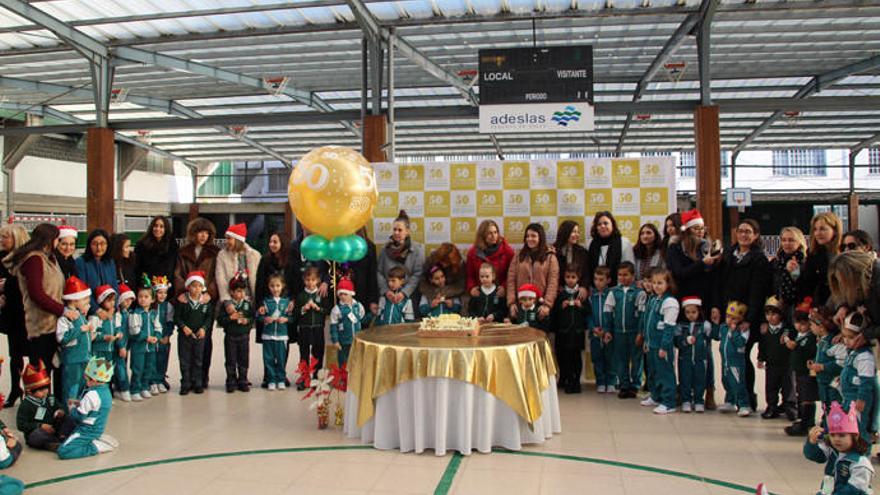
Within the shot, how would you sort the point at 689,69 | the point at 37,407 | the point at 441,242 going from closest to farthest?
the point at 37,407 < the point at 441,242 < the point at 689,69

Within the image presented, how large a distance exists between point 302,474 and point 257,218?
67.9ft

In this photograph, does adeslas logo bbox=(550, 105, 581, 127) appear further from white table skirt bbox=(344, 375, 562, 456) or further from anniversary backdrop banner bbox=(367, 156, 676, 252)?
white table skirt bbox=(344, 375, 562, 456)

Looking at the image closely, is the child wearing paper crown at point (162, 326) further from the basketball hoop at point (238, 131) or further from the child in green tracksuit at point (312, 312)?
the basketball hoop at point (238, 131)

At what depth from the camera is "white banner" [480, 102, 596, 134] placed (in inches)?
373

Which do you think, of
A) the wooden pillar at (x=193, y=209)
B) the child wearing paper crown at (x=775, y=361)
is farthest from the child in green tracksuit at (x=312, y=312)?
the wooden pillar at (x=193, y=209)

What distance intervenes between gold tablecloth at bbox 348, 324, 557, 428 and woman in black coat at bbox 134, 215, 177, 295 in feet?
8.74

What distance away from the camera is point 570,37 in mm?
10258

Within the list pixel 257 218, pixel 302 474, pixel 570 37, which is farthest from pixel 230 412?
pixel 257 218

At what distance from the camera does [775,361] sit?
507 centimetres

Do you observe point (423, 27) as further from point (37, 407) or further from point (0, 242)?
point (37, 407)

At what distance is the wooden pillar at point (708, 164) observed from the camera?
9.47 metres

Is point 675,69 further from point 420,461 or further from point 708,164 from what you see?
point 420,461

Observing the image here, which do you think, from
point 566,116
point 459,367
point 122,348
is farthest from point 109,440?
point 566,116

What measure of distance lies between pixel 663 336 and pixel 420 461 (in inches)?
92.8
